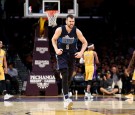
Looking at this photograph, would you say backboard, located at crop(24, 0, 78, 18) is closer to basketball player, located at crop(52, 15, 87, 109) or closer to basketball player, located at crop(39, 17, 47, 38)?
basketball player, located at crop(39, 17, 47, 38)

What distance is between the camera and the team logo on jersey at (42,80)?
1797 cm

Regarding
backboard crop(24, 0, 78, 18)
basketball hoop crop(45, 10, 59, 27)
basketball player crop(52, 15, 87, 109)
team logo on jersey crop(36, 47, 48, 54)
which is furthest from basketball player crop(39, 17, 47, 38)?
basketball player crop(52, 15, 87, 109)

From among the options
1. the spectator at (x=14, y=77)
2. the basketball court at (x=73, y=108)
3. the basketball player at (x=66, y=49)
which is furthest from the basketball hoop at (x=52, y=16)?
the basketball player at (x=66, y=49)

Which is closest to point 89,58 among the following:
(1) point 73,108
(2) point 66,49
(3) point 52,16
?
(3) point 52,16

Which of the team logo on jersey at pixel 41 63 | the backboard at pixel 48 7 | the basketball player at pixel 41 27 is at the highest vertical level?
the backboard at pixel 48 7

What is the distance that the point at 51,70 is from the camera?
714 inches

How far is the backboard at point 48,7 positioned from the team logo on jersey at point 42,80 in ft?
8.46

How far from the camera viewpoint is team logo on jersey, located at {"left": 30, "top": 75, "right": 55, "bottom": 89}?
18.0m

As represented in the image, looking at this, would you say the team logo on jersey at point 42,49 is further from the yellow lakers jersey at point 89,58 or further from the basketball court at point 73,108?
the basketball court at point 73,108

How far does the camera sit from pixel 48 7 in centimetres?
1892

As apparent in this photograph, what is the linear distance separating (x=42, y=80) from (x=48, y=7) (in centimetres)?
326

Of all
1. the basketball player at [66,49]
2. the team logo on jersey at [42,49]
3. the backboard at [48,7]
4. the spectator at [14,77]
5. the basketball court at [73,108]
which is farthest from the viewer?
the spectator at [14,77]

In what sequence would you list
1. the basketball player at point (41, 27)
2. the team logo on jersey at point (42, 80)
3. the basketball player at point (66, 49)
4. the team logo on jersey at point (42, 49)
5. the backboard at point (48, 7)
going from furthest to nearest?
the backboard at point (48, 7) < the basketball player at point (41, 27) < the team logo on jersey at point (42, 49) < the team logo on jersey at point (42, 80) < the basketball player at point (66, 49)

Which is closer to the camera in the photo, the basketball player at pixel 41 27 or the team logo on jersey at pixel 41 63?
the team logo on jersey at pixel 41 63
